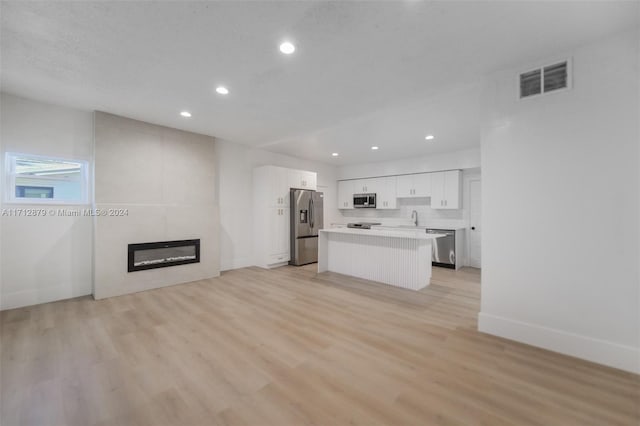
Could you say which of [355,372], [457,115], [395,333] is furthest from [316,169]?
[355,372]

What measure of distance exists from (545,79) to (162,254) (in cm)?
561

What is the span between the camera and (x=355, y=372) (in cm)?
200

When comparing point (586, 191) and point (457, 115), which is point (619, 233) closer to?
point (586, 191)

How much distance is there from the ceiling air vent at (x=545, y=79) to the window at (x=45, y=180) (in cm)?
587

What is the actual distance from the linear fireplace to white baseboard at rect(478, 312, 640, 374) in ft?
15.0

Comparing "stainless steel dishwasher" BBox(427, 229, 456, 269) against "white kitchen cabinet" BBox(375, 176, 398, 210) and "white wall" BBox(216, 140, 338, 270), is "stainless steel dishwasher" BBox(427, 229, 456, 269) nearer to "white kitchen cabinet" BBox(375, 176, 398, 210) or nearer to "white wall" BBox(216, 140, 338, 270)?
"white kitchen cabinet" BBox(375, 176, 398, 210)

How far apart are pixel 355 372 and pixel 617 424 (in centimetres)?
156

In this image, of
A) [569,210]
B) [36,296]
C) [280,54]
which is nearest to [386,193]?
[569,210]

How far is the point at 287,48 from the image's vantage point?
2307 mm

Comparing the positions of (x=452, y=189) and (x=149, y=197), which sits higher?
(x=452, y=189)

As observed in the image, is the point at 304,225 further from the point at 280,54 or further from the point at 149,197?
the point at 280,54

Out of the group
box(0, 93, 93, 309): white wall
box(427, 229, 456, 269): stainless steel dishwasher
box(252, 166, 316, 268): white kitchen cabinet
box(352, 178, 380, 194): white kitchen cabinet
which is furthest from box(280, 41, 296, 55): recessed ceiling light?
box(352, 178, 380, 194): white kitchen cabinet

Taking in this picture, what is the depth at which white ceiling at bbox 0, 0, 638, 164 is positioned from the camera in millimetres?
1876

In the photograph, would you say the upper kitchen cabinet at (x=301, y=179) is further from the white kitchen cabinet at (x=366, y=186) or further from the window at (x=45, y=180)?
the window at (x=45, y=180)
